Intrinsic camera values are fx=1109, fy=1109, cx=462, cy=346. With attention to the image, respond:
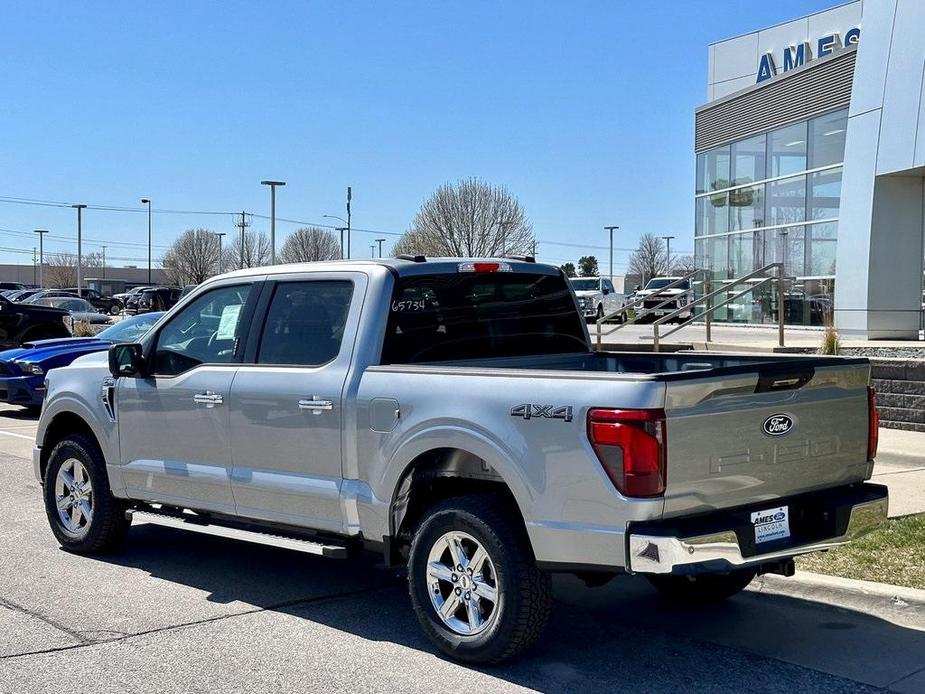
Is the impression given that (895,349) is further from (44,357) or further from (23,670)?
(23,670)

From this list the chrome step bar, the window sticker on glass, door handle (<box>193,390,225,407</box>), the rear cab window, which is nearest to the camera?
the chrome step bar

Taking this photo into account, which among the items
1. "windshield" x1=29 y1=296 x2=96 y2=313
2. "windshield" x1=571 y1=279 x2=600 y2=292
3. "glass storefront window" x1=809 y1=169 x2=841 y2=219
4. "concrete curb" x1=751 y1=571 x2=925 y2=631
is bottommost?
"concrete curb" x1=751 y1=571 x2=925 y2=631

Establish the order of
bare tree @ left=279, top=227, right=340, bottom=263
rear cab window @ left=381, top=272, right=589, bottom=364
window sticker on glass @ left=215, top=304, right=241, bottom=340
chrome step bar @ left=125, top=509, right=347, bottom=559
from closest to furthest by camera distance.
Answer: chrome step bar @ left=125, top=509, right=347, bottom=559 < rear cab window @ left=381, top=272, right=589, bottom=364 < window sticker on glass @ left=215, top=304, right=241, bottom=340 < bare tree @ left=279, top=227, right=340, bottom=263

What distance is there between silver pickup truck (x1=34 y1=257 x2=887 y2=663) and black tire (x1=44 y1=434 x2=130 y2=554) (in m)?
0.02

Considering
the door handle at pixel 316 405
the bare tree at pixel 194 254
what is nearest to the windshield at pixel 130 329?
the door handle at pixel 316 405

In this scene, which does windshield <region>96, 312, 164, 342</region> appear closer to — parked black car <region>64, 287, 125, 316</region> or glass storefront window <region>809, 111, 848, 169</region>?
glass storefront window <region>809, 111, 848, 169</region>

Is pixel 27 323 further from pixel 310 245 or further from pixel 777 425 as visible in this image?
pixel 310 245

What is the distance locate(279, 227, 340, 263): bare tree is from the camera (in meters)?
77.5

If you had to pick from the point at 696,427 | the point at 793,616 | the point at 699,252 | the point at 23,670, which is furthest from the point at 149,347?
the point at 699,252

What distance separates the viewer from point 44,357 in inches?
610

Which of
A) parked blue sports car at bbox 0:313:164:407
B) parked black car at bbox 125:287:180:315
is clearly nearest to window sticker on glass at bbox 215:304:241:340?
parked blue sports car at bbox 0:313:164:407

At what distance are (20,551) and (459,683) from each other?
407 cm

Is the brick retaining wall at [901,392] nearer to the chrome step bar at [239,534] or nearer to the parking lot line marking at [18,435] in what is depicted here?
the chrome step bar at [239,534]

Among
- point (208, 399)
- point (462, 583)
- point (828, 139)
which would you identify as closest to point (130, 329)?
point (208, 399)
